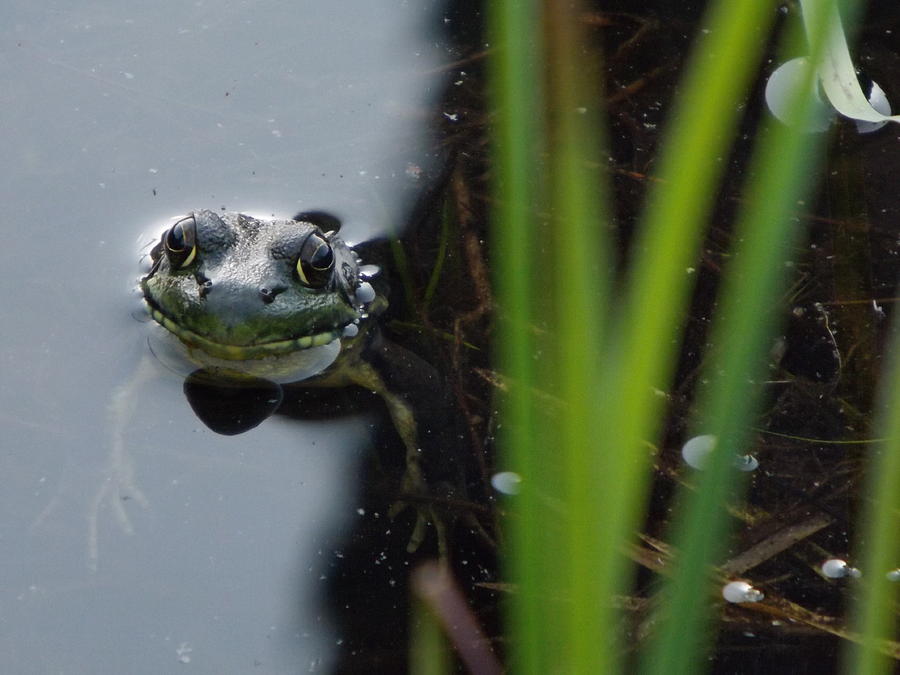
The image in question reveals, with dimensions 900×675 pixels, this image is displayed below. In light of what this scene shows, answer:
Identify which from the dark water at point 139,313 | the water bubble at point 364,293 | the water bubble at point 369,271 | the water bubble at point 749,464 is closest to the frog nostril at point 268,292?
the dark water at point 139,313

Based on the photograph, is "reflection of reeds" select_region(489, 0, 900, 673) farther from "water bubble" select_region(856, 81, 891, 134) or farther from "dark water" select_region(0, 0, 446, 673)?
"water bubble" select_region(856, 81, 891, 134)

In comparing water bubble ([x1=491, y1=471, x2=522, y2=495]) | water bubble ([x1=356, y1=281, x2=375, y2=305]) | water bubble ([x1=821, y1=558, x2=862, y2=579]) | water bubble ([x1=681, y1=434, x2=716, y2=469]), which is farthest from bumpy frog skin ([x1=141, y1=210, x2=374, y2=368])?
water bubble ([x1=821, y1=558, x2=862, y2=579])

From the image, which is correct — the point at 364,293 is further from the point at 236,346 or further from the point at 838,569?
the point at 838,569

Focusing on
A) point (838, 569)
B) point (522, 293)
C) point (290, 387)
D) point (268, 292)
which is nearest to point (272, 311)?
point (268, 292)

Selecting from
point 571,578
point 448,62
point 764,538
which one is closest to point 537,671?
point 571,578

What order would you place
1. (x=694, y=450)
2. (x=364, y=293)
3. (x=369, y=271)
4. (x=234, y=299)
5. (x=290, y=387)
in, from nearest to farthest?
(x=234, y=299) → (x=694, y=450) → (x=290, y=387) → (x=364, y=293) → (x=369, y=271)

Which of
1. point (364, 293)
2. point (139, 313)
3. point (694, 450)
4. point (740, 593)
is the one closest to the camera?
point (740, 593)
